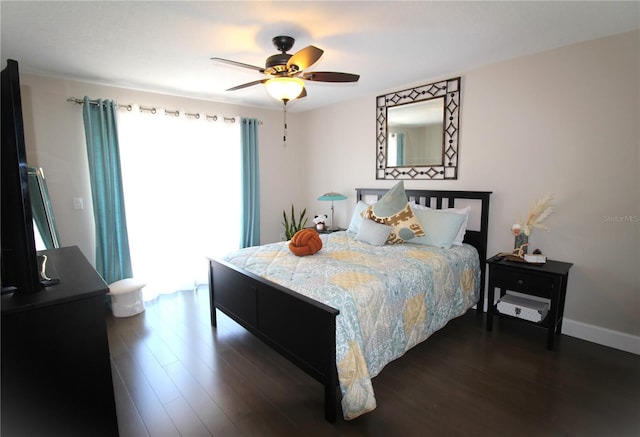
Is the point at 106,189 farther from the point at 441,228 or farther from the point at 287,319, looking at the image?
the point at 441,228

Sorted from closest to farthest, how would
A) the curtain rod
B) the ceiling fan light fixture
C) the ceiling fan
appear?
the ceiling fan
the ceiling fan light fixture
the curtain rod

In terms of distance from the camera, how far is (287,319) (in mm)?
2143

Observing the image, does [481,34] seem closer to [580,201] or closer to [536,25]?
[536,25]

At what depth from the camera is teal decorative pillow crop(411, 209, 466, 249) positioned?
122 inches

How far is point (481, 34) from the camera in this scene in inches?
95.6

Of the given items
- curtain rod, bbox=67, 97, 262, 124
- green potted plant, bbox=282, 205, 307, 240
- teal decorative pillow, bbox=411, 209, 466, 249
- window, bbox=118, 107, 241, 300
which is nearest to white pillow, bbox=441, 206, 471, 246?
teal decorative pillow, bbox=411, 209, 466, 249

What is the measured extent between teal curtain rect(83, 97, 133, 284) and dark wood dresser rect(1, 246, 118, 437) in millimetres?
2450

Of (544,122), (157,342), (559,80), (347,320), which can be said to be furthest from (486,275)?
(157,342)

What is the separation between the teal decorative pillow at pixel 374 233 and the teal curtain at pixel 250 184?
77.5 inches

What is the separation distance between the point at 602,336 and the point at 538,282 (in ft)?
2.45

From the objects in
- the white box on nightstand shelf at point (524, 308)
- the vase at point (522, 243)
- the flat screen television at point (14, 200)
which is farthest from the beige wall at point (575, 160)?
the flat screen television at point (14, 200)

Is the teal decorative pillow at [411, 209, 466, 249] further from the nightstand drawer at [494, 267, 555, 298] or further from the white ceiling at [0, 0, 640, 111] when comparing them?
the white ceiling at [0, 0, 640, 111]

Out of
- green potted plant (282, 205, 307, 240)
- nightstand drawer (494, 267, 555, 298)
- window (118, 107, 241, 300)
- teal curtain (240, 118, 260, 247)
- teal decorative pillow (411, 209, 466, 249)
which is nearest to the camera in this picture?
nightstand drawer (494, 267, 555, 298)

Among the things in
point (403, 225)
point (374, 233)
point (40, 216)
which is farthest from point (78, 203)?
point (403, 225)
